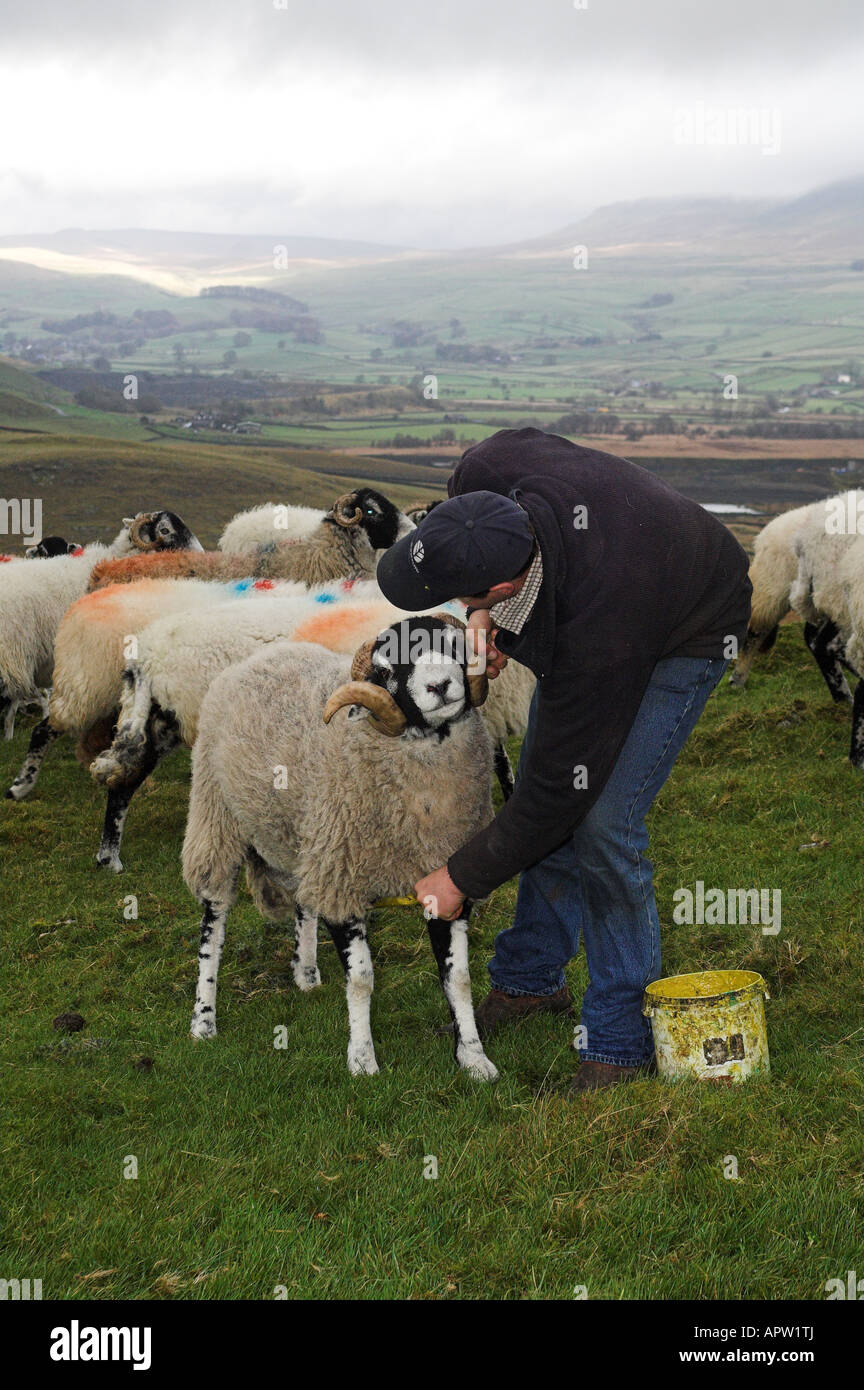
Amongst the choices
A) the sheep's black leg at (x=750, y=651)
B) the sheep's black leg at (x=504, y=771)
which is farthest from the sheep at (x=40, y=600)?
the sheep's black leg at (x=750, y=651)

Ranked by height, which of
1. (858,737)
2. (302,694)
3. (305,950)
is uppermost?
(302,694)

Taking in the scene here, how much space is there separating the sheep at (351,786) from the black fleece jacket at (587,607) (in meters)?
0.57

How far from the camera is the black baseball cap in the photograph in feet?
9.51

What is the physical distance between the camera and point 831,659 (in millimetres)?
9477

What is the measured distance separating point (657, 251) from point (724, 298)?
44.2 m

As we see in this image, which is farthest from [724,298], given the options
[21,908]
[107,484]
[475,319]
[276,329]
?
[21,908]

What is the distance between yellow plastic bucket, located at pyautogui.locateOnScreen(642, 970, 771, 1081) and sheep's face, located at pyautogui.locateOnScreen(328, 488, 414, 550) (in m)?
6.87

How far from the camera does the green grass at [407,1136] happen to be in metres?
2.85

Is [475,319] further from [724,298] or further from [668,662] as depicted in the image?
[668,662]

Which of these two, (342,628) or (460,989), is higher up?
(342,628)

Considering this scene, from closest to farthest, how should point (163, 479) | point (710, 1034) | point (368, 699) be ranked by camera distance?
point (710, 1034), point (368, 699), point (163, 479)

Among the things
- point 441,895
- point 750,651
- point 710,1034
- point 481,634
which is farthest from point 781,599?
point 441,895

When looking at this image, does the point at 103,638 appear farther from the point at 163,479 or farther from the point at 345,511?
the point at 163,479

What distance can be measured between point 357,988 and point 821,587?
21.7 feet
